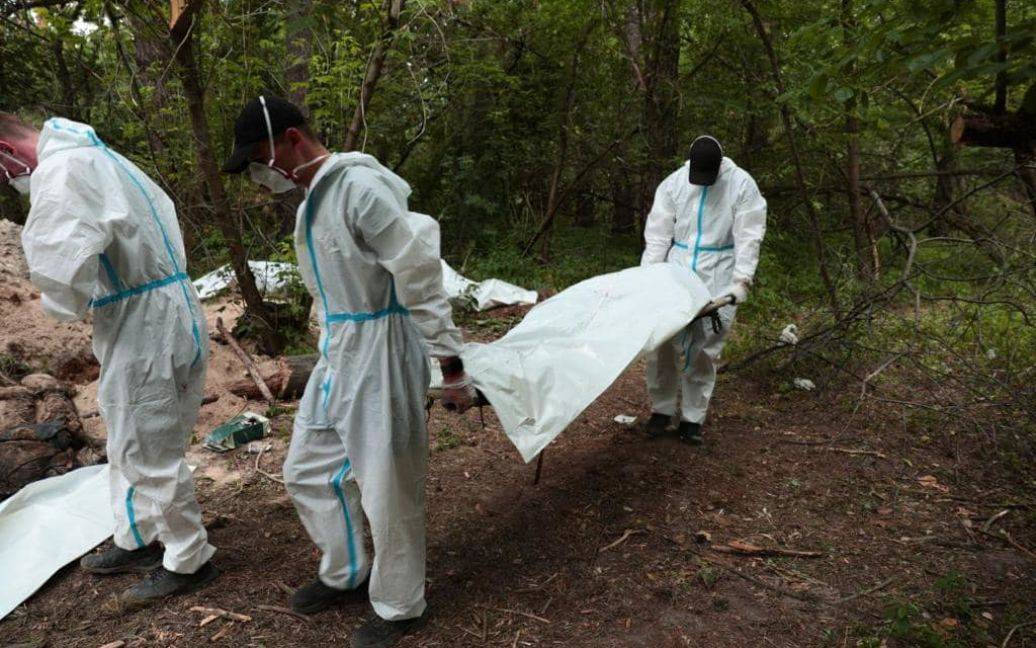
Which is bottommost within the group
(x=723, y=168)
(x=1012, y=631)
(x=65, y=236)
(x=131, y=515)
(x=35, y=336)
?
(x=1012, y=631)

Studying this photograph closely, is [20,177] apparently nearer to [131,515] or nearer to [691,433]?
[131,515]

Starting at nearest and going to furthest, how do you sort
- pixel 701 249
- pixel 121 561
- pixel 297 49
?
pixel 121 561, pixel 701 249, pixel 297 49

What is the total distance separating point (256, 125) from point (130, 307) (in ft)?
2.95

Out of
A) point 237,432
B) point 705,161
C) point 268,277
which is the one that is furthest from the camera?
point 268,277

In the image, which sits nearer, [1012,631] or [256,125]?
[256,125]

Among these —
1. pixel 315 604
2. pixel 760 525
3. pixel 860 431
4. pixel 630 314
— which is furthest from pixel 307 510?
pixel 860 431

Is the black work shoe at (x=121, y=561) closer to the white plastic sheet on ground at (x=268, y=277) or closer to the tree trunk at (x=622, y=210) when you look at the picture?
the white plastic sheet on ground at (x=268, y=277)

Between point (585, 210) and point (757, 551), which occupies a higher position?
point (585, 210)

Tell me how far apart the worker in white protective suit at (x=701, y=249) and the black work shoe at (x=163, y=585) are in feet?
8.57

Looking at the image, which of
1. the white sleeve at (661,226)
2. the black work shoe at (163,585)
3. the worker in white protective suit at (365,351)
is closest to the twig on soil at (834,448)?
the white sleeve at (661,226)

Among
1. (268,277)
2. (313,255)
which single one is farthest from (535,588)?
(268,277)

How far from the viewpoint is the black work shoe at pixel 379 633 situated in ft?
7.67

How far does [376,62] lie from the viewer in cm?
471

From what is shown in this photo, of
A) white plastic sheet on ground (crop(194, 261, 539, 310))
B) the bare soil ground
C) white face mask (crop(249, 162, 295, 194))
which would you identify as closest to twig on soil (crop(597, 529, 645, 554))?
the bare soil ground
